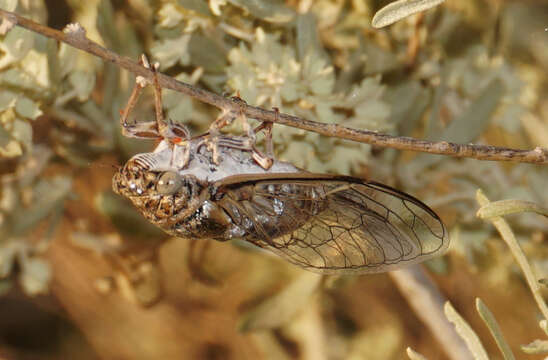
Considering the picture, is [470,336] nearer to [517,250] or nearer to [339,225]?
[517,250]

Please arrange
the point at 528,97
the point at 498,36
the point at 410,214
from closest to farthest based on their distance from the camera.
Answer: the point at 410,214 < the point at 498,36 < the point at 528,97

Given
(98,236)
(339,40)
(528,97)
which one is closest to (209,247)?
(98,236)

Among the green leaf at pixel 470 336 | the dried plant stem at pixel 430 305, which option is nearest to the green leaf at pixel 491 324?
the green leaf at pixel 470 336

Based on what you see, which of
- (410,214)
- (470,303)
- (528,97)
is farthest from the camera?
(470,303)

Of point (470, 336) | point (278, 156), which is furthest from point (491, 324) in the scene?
point (278, 156)

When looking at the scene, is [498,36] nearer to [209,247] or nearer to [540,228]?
[540,228]

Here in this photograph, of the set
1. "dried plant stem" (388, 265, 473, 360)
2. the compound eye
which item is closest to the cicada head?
the compound eye
